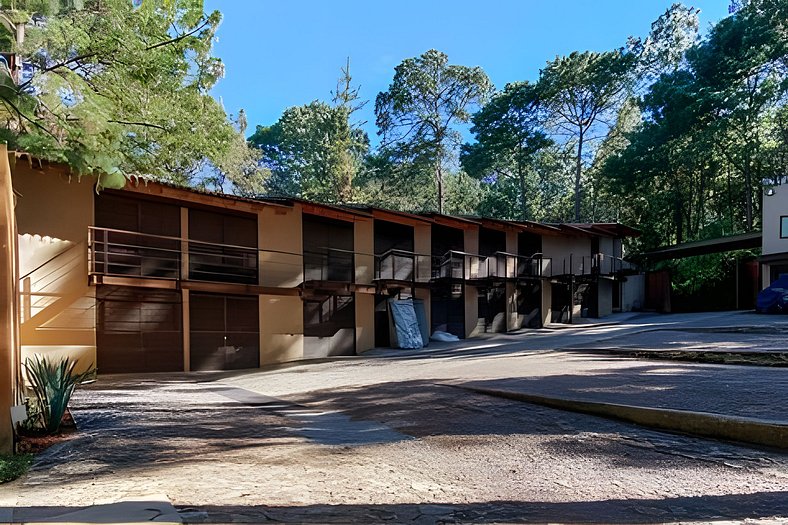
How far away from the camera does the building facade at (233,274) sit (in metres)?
12.0

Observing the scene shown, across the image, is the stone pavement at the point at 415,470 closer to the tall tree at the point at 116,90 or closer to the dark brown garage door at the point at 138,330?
the tall tree at the point at 116,90

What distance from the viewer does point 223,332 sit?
14.9 m

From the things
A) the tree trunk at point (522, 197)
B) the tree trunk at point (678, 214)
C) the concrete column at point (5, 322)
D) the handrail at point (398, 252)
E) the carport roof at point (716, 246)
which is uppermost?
the tree trunk at point (522, 197)

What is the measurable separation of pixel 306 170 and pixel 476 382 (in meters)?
35.6

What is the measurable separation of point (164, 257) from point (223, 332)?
9.41 ft

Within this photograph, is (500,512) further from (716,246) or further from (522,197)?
(522,197)

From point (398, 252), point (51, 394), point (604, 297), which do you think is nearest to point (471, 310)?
point (398, 252)

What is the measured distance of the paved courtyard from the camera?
353 centimetres

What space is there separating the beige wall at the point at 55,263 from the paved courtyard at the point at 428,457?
407 cm

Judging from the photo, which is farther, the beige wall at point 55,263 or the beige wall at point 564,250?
the beige wall at point 564,250

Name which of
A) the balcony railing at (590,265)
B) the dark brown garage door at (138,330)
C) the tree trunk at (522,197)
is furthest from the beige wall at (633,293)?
the dark brown garage door at (138,330)

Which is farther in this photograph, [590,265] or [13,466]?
[590,265]

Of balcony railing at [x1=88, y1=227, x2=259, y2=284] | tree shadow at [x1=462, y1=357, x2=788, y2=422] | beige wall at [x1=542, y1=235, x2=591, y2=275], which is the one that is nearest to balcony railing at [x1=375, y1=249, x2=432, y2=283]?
balcony railing at [x1=88, y1=227, x2=259, y2=284]

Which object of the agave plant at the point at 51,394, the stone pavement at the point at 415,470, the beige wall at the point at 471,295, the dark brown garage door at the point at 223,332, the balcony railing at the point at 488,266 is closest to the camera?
the stone pavement at the point at 415,470
